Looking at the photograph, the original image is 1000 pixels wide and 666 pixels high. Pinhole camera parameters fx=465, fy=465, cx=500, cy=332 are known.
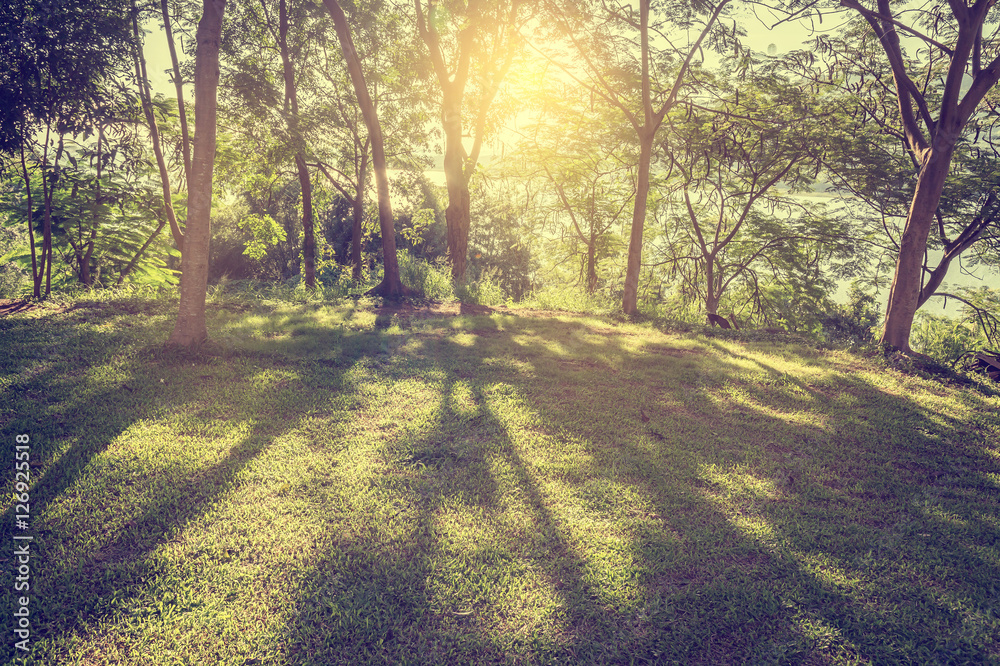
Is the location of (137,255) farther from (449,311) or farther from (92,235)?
(449,311)

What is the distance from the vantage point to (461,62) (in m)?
14.2

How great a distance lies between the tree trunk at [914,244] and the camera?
8.90m

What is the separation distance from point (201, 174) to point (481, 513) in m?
6.12

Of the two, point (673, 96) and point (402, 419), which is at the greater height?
point (673, 96)

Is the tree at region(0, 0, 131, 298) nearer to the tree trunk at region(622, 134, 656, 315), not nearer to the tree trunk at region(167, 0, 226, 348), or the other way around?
the tree trunk at region(167, 0, 226, 348)

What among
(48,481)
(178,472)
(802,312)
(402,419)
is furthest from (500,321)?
(802,312)

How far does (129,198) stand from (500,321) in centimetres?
1091

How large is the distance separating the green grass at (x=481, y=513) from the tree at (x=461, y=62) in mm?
9243

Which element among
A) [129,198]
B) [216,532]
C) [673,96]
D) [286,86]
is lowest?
[216,532]

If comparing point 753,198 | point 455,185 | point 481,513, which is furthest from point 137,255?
point 753,198

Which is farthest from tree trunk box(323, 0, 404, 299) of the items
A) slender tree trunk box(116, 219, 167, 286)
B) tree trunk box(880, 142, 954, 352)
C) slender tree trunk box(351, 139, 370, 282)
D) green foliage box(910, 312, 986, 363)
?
green foliage box(910, 312, 986, 363)

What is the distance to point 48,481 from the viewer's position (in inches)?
152

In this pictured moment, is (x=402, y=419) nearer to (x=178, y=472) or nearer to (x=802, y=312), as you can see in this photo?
(x=178, y=472)

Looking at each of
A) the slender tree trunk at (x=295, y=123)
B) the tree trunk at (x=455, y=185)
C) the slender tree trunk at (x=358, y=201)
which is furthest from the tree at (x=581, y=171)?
the slender tree trunk at (x=295, y=123)
